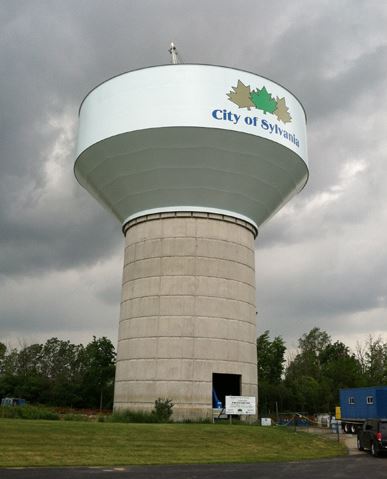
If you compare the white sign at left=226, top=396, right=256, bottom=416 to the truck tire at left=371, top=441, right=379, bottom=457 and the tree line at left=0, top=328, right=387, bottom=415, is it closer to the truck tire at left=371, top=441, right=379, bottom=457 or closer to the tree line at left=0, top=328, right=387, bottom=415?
the truck tire at left=371, top=441, right=379, bottom=457

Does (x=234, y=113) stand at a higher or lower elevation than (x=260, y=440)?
higher

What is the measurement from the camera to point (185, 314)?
27.3 meters

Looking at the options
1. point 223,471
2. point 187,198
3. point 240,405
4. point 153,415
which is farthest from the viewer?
point 187,198

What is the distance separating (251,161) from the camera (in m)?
27.2

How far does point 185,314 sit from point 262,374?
42.7 m

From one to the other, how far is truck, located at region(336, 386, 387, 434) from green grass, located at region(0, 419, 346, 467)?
33.0 feet

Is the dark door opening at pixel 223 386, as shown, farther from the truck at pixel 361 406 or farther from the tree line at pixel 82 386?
the tree line at pixel 82 386

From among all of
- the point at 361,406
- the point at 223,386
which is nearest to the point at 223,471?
the point at 223,386

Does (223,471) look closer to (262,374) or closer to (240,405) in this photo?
(240,405)

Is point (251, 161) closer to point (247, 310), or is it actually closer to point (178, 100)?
point (178, 100)

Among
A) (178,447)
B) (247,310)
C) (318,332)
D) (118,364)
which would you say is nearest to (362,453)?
(178,447)

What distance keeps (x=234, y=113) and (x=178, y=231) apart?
21.5 ft

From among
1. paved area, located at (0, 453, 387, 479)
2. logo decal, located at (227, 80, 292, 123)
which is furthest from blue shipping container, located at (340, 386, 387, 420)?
logo decal, located at (227, 80, 292, 123)

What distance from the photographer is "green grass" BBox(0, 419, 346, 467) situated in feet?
51.0
